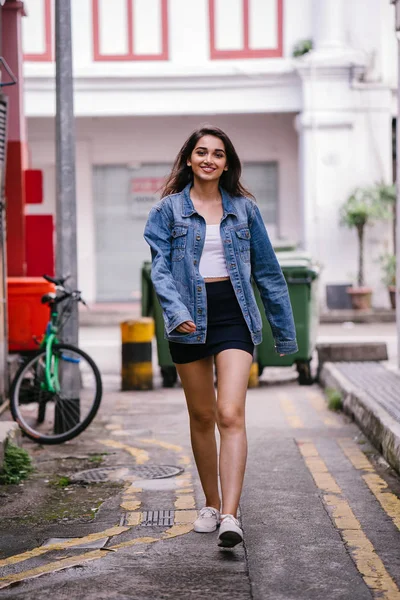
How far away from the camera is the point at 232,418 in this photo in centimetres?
582

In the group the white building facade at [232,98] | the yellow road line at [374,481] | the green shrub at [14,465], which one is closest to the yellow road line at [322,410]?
the yellow road line at [374,481]

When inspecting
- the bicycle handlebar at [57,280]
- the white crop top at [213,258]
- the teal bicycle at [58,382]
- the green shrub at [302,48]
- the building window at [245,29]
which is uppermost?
the building window at [245,29]

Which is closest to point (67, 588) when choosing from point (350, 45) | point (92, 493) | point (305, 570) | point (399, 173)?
point (305, 570)

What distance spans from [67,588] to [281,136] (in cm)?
2157

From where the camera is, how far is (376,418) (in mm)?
8844

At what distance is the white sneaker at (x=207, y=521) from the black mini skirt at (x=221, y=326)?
793 mm

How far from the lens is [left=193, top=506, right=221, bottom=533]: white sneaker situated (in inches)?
239

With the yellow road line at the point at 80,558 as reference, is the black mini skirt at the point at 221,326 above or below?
above

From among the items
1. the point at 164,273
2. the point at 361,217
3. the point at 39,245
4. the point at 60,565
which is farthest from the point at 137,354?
the point at 361,217

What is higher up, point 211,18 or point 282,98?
point 211,18

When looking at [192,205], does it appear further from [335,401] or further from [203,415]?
[335,401]

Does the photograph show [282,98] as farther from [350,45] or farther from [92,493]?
[92,493]

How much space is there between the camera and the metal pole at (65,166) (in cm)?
973

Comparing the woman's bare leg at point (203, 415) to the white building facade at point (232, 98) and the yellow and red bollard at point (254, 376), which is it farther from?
the white building facade at point (232, 98)
